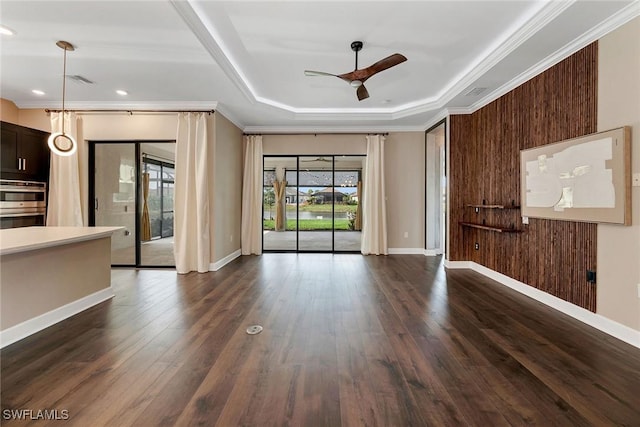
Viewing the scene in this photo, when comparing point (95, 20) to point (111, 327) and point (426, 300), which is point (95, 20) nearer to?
point (111, 327)

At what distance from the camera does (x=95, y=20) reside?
9.13 ft

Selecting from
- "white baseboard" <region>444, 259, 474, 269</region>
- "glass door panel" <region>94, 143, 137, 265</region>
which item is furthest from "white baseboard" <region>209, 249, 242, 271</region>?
"white baseboard" <region>444, 259, 474, 269</region>

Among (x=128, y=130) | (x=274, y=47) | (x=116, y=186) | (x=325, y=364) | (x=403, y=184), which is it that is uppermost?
(x=274, y=47)

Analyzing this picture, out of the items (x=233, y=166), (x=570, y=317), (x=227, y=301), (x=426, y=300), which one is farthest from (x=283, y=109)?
(x=570, y=317)

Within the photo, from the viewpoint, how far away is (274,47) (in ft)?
11.4

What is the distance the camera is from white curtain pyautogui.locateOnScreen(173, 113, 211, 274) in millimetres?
4875

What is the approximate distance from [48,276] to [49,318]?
407mm

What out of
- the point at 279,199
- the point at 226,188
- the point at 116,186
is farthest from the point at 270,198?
the point at 116,186

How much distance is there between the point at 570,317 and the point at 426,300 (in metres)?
1.44

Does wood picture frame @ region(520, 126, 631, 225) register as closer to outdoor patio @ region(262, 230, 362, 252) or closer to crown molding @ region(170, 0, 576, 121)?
crown molding @ region(170, 0, 576, 121)

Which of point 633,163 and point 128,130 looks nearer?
point 633,163

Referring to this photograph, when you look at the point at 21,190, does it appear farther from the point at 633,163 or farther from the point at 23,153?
the point at 633,163

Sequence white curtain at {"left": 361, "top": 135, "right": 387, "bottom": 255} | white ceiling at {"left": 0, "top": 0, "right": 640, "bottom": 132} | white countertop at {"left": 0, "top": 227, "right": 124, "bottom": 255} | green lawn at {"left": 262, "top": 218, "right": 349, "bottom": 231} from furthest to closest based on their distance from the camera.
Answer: green lawn at {"left": 262, "top": 218, "right": 349, "bottom": 231}, white curtain at {"left": 361, "top": 135, "right": 387, "bottom": 255}, white ceiling at {"left": 0, "top": 0, "right": 640, "bottom": 132}, white countertop at {"left": 0, "top": 227, "right": 124, "bottom": 255}

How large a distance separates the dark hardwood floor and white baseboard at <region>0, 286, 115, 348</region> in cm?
9
